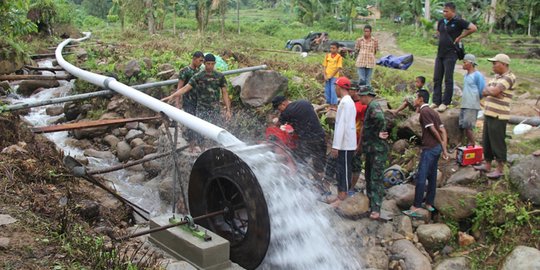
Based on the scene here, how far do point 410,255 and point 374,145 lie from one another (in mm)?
1561

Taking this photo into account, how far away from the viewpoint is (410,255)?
662cm

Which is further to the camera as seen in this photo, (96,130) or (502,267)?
(96,130)

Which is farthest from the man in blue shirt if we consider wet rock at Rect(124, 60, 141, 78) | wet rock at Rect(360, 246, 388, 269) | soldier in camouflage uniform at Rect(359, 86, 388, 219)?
wet rock at Rect(124, 60, 141, 78)

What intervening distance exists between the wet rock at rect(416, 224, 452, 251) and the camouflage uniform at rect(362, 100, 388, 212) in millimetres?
709

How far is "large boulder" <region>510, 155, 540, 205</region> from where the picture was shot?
22.9ft

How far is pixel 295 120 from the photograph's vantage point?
7.47 meters

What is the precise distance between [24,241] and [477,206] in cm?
588

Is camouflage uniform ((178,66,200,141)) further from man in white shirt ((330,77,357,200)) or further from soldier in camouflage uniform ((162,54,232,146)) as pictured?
man in white shirt ((330,77,357,200))

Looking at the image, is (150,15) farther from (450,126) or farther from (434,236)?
(434,236)

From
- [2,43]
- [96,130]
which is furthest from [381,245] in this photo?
[2,43]

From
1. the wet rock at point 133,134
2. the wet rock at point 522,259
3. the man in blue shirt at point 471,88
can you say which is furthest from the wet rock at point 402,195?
the wet rock at point 133,134

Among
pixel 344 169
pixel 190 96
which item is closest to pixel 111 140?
pixel 190 96

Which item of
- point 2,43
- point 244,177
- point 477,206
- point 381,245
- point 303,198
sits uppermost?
point 2,43

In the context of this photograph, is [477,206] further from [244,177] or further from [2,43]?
[2,43]
